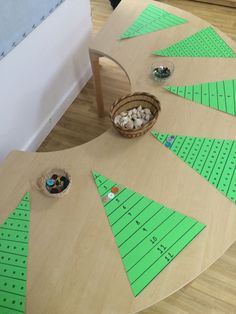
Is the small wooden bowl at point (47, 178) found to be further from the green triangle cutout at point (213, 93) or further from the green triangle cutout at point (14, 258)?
the green triangle cutout at point (213, 93)

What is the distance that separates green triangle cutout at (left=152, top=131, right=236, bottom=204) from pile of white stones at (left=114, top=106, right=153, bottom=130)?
0.24 ft

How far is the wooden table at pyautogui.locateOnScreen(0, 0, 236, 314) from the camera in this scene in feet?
3.43

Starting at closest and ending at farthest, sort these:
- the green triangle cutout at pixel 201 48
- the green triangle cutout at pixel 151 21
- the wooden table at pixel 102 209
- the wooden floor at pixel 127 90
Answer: the wooden table at pixel 102 209 < the wooden floor at pixel 127 90 < the green triangle cutout at pixel 201 48 < the green triangle cutout at pixel 151 21

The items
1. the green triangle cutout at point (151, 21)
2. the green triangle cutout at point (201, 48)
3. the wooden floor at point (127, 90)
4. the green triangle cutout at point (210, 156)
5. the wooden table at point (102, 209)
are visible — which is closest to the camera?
the wooden table at point (102, 209)

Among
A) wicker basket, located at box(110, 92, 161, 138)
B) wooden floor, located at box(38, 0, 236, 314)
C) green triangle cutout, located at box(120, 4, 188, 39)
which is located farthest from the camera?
green triangle cutout, located at box(120, 4, 188, 39)

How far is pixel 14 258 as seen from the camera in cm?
113

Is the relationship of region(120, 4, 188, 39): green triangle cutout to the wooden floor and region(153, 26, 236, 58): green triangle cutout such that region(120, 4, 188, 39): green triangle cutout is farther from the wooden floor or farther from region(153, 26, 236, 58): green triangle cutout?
the wooden floor

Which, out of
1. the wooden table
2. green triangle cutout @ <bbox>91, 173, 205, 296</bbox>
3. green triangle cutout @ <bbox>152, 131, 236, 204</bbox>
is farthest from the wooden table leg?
green triangle cutout @ <bbox>91, 173, 205, 296</bbox>

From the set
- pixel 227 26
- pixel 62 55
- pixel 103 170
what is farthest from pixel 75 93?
pixel 227 26

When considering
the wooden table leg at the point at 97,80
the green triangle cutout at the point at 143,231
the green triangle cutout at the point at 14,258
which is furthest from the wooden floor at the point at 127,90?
the green triangle cutout at the point at 14,258

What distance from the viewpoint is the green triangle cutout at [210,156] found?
1247mm

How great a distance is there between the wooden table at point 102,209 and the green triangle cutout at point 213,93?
37mm

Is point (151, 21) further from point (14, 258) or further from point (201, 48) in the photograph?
point (14, 258)

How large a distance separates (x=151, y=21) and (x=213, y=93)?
2.20ft
